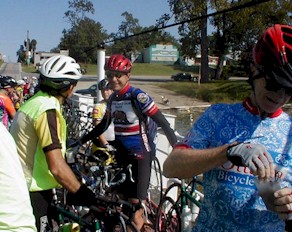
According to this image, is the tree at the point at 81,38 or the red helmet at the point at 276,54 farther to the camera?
the tree at the point at 81,38

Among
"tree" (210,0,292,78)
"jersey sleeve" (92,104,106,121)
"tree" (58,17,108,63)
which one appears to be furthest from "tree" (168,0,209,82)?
"tree" (58,17,108,63)

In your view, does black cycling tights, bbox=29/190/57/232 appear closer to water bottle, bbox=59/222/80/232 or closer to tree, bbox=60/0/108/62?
water bottle, bbox=59/222/80/232

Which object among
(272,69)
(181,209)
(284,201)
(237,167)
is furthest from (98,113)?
(284,201)

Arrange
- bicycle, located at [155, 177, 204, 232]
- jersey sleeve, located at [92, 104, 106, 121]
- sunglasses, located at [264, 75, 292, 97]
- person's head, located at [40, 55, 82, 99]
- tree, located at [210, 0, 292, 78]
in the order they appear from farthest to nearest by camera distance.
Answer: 1. tree, located at [210, 0, 292, 78]
2. jersey sleeve, located at [92, 104, 106, 121]
3. bicycle, located at [155, 177, 204, 232]
4. person's head, located at [40, 55, 82, 99]
5. sunglasses, located at [264, 75, 292, 97]

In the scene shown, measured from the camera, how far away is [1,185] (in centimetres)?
141

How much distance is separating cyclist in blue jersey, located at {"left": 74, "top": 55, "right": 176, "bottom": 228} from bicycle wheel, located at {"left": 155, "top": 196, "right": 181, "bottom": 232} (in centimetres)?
20

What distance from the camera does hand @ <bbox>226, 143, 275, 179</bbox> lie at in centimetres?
148

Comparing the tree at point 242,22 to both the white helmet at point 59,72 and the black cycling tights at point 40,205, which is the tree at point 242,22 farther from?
the black cycling tights at point 40,205

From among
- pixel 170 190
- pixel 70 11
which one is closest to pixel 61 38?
pixel 70 11

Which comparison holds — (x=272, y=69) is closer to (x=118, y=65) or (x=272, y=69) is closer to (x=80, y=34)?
(x=118, y=65)

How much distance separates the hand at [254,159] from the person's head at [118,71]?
2.93 metres

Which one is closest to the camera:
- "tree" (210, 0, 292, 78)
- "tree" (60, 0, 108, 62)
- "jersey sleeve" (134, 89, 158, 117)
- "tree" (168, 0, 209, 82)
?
"jersey sleeve" (134, 89, 158, 117)

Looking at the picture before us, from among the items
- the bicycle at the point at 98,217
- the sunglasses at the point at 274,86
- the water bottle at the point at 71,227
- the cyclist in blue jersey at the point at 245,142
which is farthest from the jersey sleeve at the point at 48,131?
the sunglasses at the point at 274,86

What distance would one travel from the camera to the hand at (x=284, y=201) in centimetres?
148
